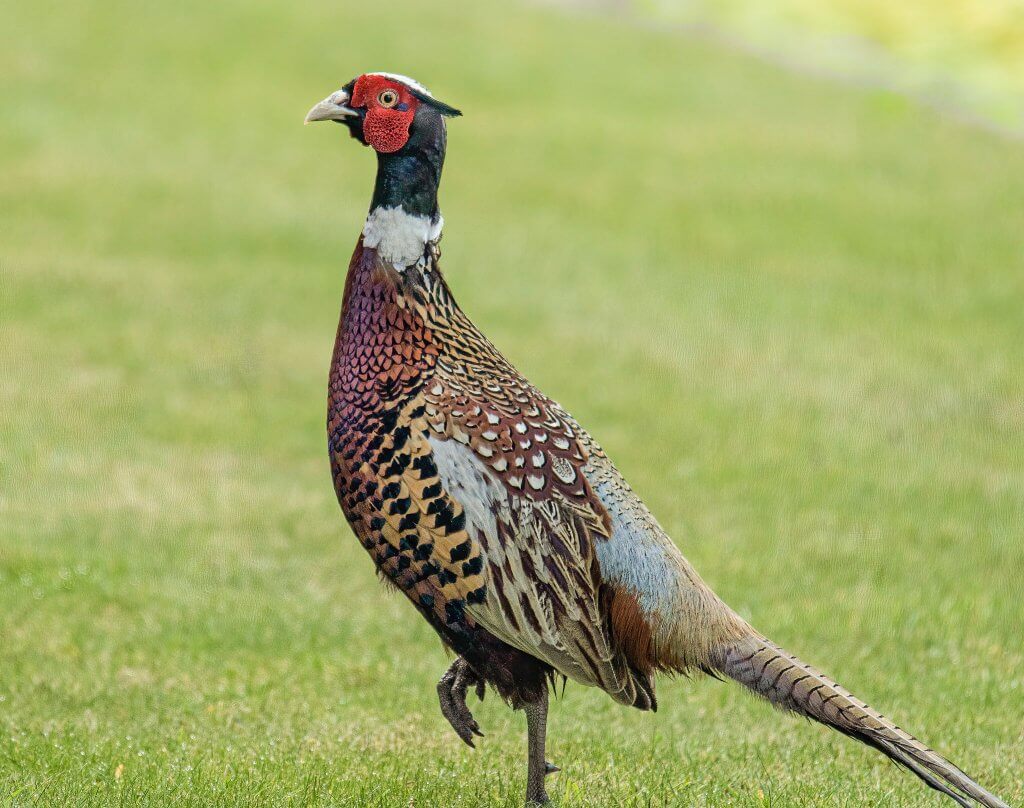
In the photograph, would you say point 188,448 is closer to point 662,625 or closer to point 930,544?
point 930,544

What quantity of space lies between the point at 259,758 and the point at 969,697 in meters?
3.36

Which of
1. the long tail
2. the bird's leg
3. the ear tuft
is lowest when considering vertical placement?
the bird's leg

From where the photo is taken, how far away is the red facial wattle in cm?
495

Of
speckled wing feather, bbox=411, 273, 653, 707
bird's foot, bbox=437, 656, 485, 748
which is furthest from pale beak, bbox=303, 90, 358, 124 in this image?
bird's foot, bbox=437, 656, 485, 748

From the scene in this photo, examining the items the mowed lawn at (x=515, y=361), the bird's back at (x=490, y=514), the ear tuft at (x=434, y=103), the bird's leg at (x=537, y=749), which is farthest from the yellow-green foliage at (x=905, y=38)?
the bird's leg at (x=537, y=749)

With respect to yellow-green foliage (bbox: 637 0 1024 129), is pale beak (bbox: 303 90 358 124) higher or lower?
lower

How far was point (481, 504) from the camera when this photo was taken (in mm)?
4812

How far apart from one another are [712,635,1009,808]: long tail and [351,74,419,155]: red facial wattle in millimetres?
1997

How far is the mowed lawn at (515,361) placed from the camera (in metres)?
6.36

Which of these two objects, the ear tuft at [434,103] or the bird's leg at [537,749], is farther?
the bird's leg at [537,749]

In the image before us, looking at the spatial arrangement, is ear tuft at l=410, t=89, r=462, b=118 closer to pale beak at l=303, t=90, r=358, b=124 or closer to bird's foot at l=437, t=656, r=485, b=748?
pale beak at l=303, t=90, r=358, b=124

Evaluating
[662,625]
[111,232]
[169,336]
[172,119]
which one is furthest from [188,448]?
[172,119]

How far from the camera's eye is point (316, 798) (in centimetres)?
528

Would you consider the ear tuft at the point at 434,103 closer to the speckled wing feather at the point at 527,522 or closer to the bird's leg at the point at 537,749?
the speckled wing feather at the point at 527,522
